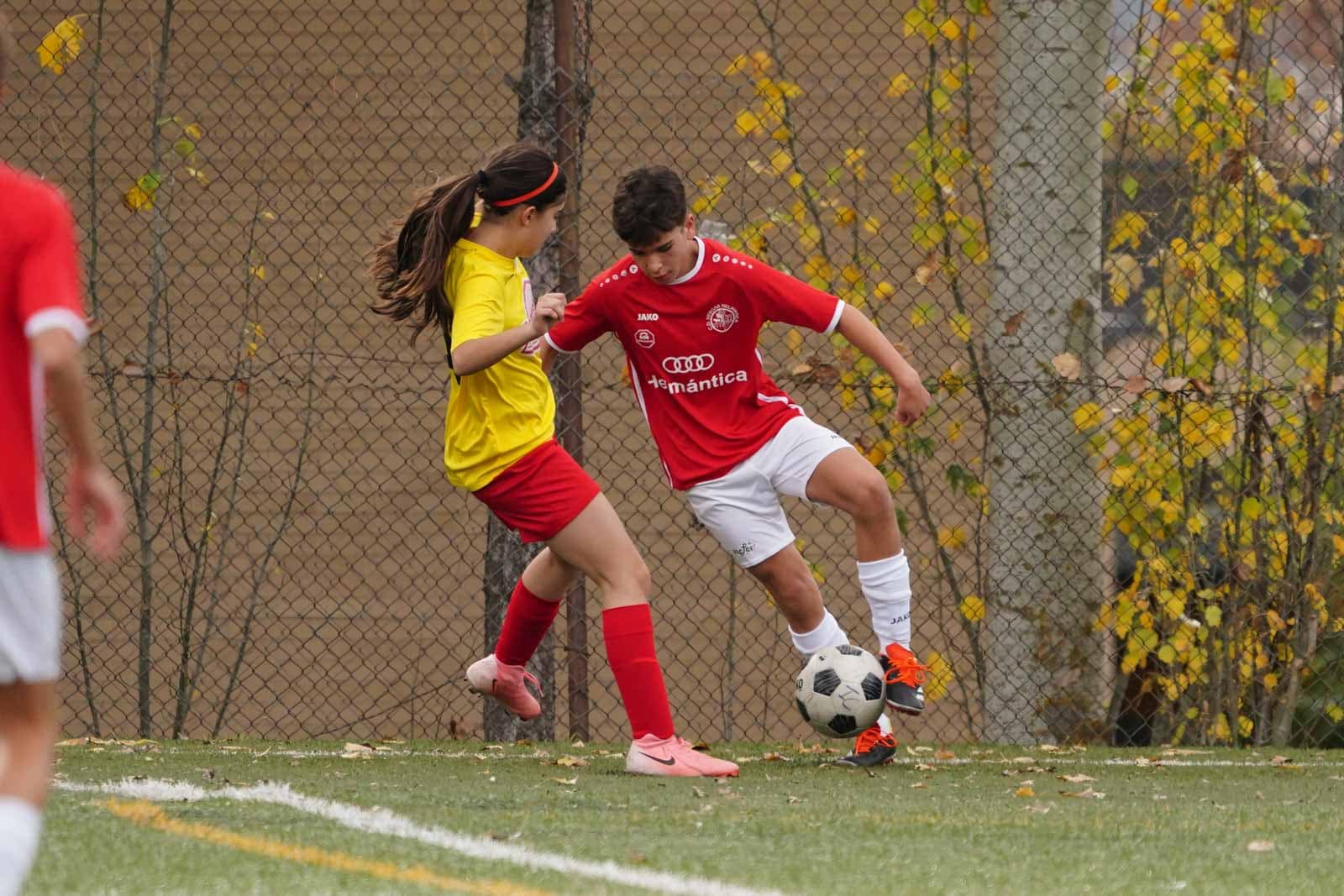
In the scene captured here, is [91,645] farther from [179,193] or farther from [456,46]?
[456,46]

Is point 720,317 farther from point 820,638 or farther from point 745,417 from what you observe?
point 820,638

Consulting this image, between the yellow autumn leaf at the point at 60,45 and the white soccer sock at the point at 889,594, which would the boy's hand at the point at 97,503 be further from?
the yellow autumn leaf at the point at 60,45

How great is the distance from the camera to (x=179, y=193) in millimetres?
8344

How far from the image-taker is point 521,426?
5102 millimetres

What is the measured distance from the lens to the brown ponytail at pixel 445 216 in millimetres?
5047

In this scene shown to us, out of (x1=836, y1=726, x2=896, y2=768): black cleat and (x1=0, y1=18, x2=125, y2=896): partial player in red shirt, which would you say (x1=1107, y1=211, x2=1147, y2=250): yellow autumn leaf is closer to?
(x1=836, y1=726, x2=896, y2=768): black cleat

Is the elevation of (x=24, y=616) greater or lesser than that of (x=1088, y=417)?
lesser

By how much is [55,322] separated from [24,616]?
41 centimetres

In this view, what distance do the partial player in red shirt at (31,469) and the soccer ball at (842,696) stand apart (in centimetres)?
303

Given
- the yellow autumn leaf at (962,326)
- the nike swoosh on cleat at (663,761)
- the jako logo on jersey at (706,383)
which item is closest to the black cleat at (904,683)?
the nike swoosh on cleat at (663,761)

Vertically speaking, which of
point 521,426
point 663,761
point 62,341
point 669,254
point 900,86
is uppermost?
point 900,86

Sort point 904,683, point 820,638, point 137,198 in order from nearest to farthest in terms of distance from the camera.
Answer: point 904,683, point 820,638, point 137,198

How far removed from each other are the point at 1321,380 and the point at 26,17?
5956mm

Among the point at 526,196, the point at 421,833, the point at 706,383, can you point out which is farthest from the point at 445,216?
the point at 421,833
